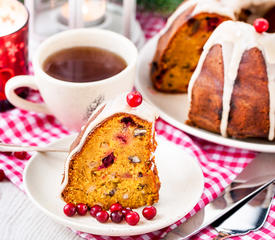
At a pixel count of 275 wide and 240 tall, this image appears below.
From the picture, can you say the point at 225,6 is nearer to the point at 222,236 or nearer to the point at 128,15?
the point at 128,15

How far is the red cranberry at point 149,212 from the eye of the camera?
135 cm

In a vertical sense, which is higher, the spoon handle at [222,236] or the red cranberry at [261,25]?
the red cranberry at [261,25]

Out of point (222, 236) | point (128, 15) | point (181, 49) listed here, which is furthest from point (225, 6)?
point (222, 236)

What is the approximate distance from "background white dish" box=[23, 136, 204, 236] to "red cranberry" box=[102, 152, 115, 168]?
15cm

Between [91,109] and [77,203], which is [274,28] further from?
[77,203]

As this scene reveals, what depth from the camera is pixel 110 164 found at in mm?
1393

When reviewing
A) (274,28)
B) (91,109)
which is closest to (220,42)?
(274,28)

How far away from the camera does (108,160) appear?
1.39 m

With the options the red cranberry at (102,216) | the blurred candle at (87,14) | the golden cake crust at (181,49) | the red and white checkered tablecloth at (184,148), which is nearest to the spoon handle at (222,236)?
the red and white checkered tablecloth at (184,148)

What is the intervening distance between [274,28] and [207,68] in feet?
1.23

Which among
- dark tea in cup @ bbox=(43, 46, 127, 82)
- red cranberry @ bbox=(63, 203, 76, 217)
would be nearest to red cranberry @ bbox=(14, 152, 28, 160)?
dark tea in cup @ bbox=(43, 46, 127, 82)

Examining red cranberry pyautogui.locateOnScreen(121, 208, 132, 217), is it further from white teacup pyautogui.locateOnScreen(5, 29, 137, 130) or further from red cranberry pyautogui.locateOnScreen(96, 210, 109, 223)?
white teacup pyautogui.locateOnScreen(5, 29, 137, 130)

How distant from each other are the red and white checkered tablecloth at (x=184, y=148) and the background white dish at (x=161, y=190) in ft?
0.25

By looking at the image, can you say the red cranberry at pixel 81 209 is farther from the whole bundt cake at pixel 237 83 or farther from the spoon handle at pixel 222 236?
the whole bundt cake at pixel 237 83
